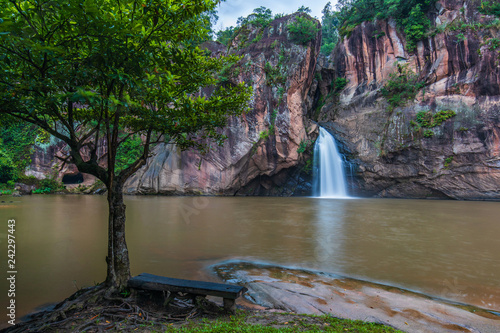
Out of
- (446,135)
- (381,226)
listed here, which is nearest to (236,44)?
(446,135)

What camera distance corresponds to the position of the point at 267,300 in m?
3.86

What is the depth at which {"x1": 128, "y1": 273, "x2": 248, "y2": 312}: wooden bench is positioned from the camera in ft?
10.0

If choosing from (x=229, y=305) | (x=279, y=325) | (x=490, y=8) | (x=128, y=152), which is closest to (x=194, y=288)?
(x=229, y=305)

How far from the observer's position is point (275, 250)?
6.83 meters

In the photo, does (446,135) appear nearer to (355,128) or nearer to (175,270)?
(355,128)

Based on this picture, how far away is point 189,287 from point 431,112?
2427cm

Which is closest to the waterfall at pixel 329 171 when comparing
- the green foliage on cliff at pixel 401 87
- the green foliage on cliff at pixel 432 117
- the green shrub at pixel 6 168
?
the green foliage on cliff at pixel 401 87

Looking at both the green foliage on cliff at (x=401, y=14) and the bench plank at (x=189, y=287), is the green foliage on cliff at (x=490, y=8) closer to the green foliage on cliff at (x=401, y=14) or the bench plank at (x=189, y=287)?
the green foliage on cliff at (x=401, y=14)

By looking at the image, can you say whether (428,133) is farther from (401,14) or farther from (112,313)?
(112,313)

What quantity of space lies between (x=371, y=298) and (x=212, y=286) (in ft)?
7.73

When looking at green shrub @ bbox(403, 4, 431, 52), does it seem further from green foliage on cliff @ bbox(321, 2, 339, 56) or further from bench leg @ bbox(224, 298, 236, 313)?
bench leg @ bbox(224, 298, 236, 313)

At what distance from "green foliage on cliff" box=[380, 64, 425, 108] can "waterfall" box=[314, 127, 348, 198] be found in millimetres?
6012

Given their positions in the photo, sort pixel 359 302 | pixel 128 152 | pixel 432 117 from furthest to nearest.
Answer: pixel 128 152
pixel 432 117
pixel 359 302

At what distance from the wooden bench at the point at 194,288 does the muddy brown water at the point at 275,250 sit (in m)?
1.62
